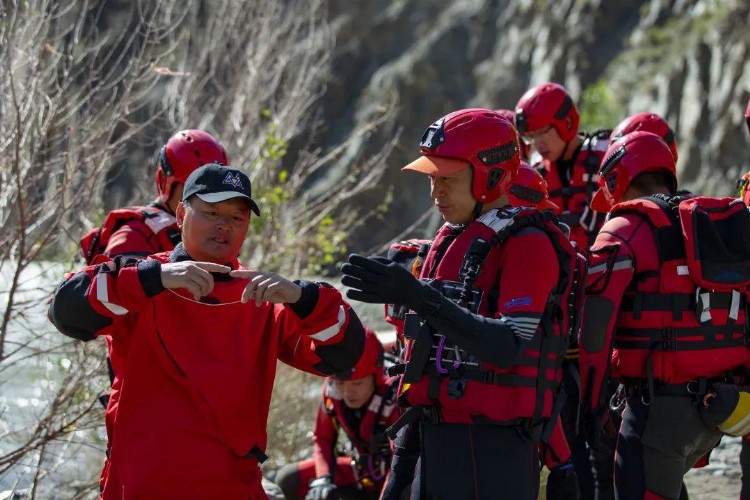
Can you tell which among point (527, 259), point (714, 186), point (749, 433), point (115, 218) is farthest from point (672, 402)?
point (714, 186)

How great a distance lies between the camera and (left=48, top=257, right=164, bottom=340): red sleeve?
3.58m

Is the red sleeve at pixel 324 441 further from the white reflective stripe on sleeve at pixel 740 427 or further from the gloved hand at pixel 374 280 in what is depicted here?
the gloved hand at pixel 374 280

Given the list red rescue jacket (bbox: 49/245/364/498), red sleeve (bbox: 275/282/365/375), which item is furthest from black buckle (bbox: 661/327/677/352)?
red rescue jacket (bbox: 49/245/364/498)

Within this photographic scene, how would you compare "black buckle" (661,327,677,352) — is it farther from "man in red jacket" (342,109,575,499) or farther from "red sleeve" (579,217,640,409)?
"man in red jacket" (342,109,575,499)

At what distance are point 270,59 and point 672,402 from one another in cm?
644

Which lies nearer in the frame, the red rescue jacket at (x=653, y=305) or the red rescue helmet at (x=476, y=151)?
the red rescue helmet at (x=476, y=151)

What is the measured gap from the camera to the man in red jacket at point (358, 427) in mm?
6992

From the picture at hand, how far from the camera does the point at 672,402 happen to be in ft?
Result: 16.3

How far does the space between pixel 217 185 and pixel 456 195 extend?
92 cm

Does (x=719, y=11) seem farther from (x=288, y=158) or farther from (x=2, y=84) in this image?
(x=2, y=84)

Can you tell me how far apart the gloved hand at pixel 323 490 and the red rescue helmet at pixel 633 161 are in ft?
9.21

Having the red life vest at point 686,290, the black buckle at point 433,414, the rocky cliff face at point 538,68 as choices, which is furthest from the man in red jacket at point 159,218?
the rocky cliff face at point 538,68

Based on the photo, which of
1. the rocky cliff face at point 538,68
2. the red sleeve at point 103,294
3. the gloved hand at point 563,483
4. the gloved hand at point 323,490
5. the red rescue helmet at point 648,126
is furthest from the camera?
the rocky cliff face at point 538,68

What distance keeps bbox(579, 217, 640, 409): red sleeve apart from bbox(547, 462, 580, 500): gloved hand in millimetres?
368
